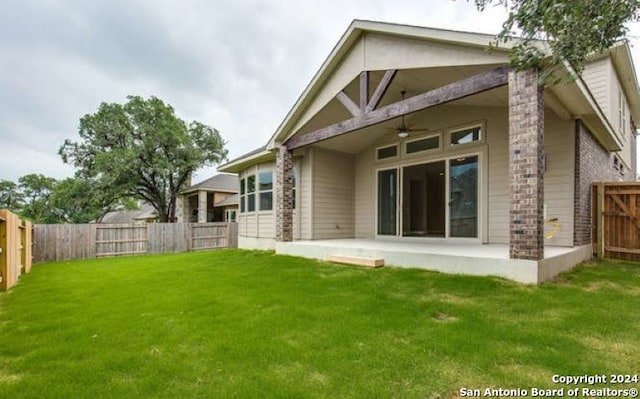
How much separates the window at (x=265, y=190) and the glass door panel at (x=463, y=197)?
5.42 metres

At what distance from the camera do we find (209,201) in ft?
67.4

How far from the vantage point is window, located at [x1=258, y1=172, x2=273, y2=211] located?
10562 millimetres

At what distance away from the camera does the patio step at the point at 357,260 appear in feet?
20.4

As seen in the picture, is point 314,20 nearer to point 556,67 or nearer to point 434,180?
point 434,180

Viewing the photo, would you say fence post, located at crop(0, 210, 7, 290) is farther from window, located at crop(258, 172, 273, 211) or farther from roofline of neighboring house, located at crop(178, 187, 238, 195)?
roofline of neighboring house, located at crop(178, 187, 238, 195)

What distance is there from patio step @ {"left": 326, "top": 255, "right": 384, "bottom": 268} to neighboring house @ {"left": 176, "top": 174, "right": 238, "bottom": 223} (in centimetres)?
1255

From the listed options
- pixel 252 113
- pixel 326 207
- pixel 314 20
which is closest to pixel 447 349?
pixel 326 207

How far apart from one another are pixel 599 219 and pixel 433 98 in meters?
5.41

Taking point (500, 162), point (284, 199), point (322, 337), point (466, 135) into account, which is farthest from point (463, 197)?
point (322, 337)

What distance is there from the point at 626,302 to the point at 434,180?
5240 millimetres

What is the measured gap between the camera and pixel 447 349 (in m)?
2.78

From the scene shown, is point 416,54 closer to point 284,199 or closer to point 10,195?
point 284,199

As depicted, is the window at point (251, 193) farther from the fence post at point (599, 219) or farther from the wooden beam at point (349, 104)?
the fence post at point (599, 219)

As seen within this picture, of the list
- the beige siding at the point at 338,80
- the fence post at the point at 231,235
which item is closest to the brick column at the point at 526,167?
the beige siding at the point at 338,80
